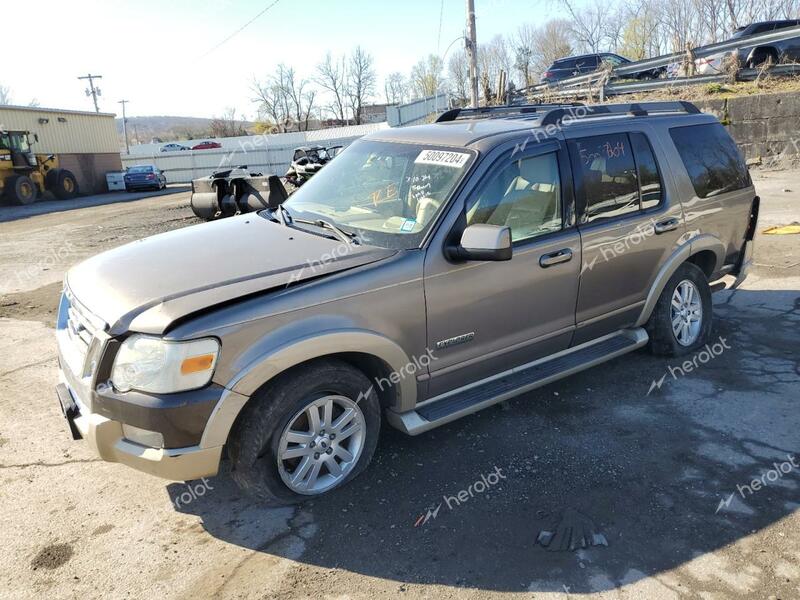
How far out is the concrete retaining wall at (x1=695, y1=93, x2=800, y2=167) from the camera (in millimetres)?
15203

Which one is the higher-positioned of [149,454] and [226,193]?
[226,193]

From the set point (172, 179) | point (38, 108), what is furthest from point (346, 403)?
point (172, 179)

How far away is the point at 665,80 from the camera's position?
17.6m

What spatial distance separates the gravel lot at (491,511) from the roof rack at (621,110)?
77.8 inches

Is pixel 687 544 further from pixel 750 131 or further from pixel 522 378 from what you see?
pixel 750 131

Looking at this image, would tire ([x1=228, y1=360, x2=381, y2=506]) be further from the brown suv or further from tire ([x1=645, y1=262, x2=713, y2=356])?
tire ([x1=645, y1=262, x2=713, y2=356])

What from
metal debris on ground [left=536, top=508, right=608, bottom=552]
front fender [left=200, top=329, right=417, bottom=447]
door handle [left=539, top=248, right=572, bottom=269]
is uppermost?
door handle [left=539, top=248, right=572, bottom=269]

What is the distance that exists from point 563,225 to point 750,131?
1471cm

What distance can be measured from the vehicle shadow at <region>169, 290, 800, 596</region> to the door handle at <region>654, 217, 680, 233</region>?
1.17m

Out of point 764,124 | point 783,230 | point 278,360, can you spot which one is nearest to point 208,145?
point 764,124

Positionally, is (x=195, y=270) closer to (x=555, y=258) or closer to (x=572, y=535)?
(x=555, y=258)

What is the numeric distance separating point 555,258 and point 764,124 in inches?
589

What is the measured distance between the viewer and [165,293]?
295 cm

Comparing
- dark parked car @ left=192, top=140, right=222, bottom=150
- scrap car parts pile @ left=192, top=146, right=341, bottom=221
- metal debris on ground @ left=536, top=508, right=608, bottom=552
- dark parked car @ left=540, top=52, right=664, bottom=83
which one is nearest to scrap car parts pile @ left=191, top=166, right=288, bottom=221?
scrap car parts pile @ left=192, top=146, right=341, bottom=221
